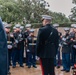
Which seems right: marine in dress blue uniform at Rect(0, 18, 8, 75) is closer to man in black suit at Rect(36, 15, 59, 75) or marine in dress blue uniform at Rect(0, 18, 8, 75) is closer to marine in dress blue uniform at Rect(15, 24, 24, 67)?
man in black suit at Rect(36, 15, 59, 75)

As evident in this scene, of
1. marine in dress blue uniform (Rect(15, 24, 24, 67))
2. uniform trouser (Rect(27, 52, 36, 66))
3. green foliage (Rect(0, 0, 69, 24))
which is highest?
green foliage (Rect(0, 0, 69, 24))

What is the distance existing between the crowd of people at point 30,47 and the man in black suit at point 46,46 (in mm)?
3440

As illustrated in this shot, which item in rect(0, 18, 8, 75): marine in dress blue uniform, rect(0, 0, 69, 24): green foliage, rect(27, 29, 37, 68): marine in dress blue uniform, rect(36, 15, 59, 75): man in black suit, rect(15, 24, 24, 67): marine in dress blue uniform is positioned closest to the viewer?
rect(0, 18, 8, 75): marine in dress blue uniform

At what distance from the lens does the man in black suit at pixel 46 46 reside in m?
6.88

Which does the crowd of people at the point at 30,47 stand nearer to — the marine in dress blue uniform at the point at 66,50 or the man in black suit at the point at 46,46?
the marine in dress blue uniform at the point at 66,50

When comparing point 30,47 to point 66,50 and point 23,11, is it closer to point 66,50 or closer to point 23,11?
point 66,50

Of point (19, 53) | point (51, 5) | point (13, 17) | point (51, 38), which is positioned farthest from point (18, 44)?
point (51, 5)

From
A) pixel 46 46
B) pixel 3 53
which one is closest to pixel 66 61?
pixel 46 46

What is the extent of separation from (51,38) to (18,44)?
15.5 feet

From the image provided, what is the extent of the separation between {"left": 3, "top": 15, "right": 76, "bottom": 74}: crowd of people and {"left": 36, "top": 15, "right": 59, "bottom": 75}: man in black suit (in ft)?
11.3

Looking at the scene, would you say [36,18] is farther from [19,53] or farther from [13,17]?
[19,53]

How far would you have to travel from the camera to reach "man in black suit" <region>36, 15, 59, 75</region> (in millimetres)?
6883

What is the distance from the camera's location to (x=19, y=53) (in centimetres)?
1201

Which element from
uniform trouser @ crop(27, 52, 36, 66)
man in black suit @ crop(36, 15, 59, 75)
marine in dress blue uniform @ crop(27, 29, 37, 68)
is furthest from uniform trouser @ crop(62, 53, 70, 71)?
man in black suit @ crop(36, 15, 59, 75)
